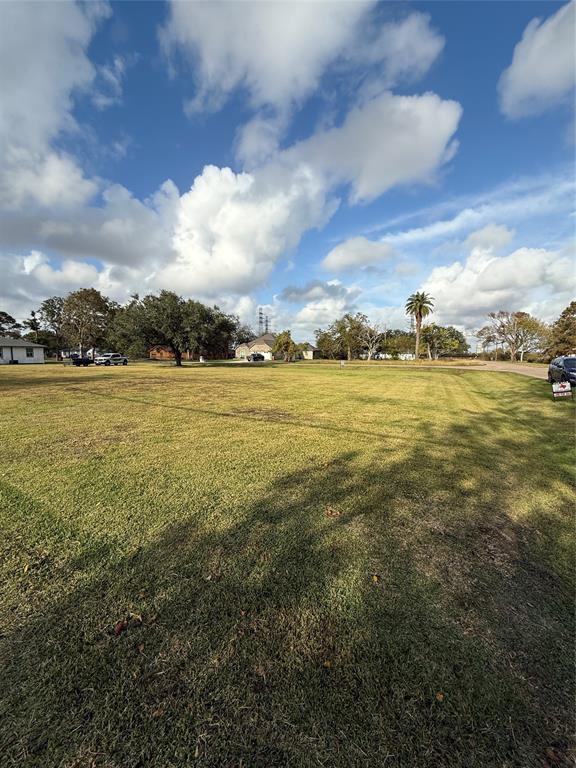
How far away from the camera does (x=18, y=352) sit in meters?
49.6

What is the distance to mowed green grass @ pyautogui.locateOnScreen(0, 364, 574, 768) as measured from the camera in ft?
4.90

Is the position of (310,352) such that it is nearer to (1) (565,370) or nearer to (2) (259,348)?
(2) (259,348)

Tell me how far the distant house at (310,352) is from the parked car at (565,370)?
216 ft

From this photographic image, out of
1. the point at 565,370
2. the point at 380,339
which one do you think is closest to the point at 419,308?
the point at 380,339

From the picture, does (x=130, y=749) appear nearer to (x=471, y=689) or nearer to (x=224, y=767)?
(x=224, y=767)

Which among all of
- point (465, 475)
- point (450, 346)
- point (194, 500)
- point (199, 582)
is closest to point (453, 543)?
point (465, 475)

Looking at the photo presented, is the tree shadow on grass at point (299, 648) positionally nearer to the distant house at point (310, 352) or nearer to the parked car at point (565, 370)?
the parked car at point (565, 370)

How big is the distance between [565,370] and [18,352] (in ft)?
211

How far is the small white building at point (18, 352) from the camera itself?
4803 centimetres

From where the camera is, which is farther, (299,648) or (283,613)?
(283,613)

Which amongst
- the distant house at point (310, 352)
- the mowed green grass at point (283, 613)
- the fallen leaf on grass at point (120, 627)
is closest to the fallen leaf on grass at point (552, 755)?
the mowed green grass at point (283, 613)

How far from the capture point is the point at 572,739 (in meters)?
1.53

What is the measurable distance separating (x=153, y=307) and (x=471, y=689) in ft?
131

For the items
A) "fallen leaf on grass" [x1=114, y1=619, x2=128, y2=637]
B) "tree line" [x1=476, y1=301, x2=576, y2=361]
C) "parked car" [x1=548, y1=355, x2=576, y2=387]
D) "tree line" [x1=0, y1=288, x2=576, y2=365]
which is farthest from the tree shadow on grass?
"tree line" [x1=476, y1=301, x2=576, y2=361]
